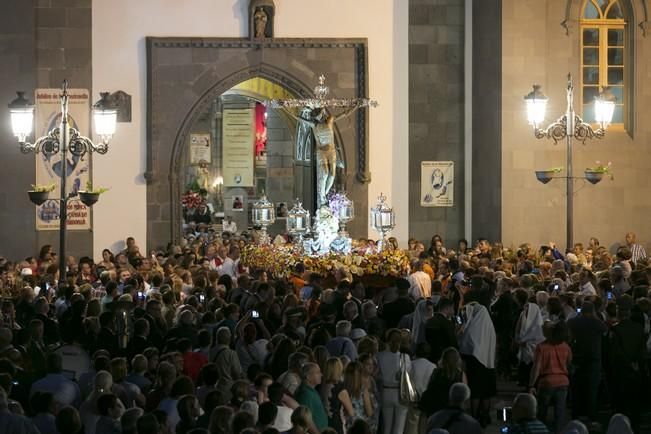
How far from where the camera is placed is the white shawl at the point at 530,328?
56.1 ft

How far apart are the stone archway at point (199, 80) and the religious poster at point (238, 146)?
38.3ft

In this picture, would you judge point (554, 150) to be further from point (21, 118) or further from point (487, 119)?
point (21, 118)

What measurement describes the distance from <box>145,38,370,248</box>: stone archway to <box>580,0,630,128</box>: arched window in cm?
421

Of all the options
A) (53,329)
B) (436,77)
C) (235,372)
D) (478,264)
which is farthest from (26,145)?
(436,77)

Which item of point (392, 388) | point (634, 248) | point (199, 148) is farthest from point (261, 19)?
point (392, 388)

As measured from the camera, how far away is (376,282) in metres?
23.2

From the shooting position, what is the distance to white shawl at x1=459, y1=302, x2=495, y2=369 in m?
16.0

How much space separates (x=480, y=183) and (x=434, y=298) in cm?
1149

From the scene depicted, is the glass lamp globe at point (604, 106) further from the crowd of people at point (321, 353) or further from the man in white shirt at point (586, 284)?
the man in white shirt at point (586, 284)

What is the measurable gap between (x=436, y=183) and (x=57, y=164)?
723cm

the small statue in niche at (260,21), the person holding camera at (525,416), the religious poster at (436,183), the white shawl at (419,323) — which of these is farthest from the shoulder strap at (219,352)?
the religious poster at (436,183)

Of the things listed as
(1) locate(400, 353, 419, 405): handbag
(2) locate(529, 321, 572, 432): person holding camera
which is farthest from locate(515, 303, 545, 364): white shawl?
(1) locate(400, 353, 419, 405): handbag

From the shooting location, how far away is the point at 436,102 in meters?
29.7

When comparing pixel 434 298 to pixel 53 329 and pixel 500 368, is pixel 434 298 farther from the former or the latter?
pixel 53 329
